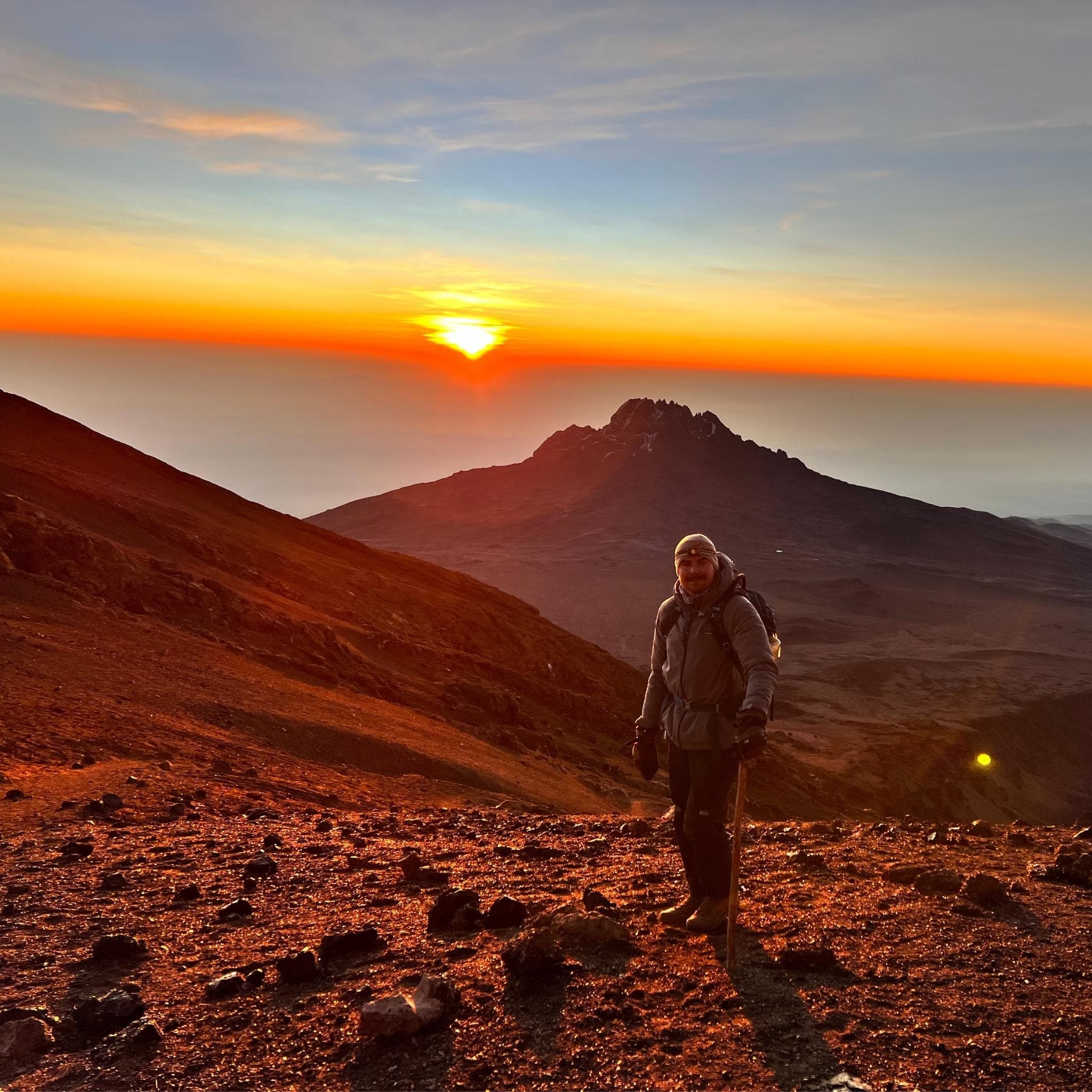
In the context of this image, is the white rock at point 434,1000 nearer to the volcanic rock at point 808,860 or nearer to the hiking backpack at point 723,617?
the hiking backpack at point 723,617

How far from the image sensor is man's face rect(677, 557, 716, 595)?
190 inches

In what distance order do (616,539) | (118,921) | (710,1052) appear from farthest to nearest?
(616,539)
(118,921)
(710,1052)

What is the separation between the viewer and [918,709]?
156 ft

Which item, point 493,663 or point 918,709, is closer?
point 493,663

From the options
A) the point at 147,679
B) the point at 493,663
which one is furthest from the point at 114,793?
the point at 493,663

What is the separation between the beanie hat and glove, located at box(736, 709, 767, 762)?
0.81 meters

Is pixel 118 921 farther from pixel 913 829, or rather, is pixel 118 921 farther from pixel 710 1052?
pixel 913 829

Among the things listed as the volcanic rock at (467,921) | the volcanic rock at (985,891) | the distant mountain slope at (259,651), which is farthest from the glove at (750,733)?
the distant mountain slope at (259,651)

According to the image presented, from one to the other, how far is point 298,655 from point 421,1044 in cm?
1525

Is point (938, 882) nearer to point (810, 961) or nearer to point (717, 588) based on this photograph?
point (810, 961)

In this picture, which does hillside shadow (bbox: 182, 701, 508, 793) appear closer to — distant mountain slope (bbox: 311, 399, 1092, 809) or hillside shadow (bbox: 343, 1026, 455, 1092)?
hillside shadow (bbox: 343, 1026, 455, 1092)

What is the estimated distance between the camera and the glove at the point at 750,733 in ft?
14.8

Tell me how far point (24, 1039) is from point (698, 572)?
370 cm

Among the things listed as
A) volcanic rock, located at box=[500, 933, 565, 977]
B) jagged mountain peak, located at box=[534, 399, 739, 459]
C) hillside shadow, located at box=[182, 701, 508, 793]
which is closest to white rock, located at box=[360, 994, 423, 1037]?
volcanic rock, located at box=[500, 933, 565, 977]
